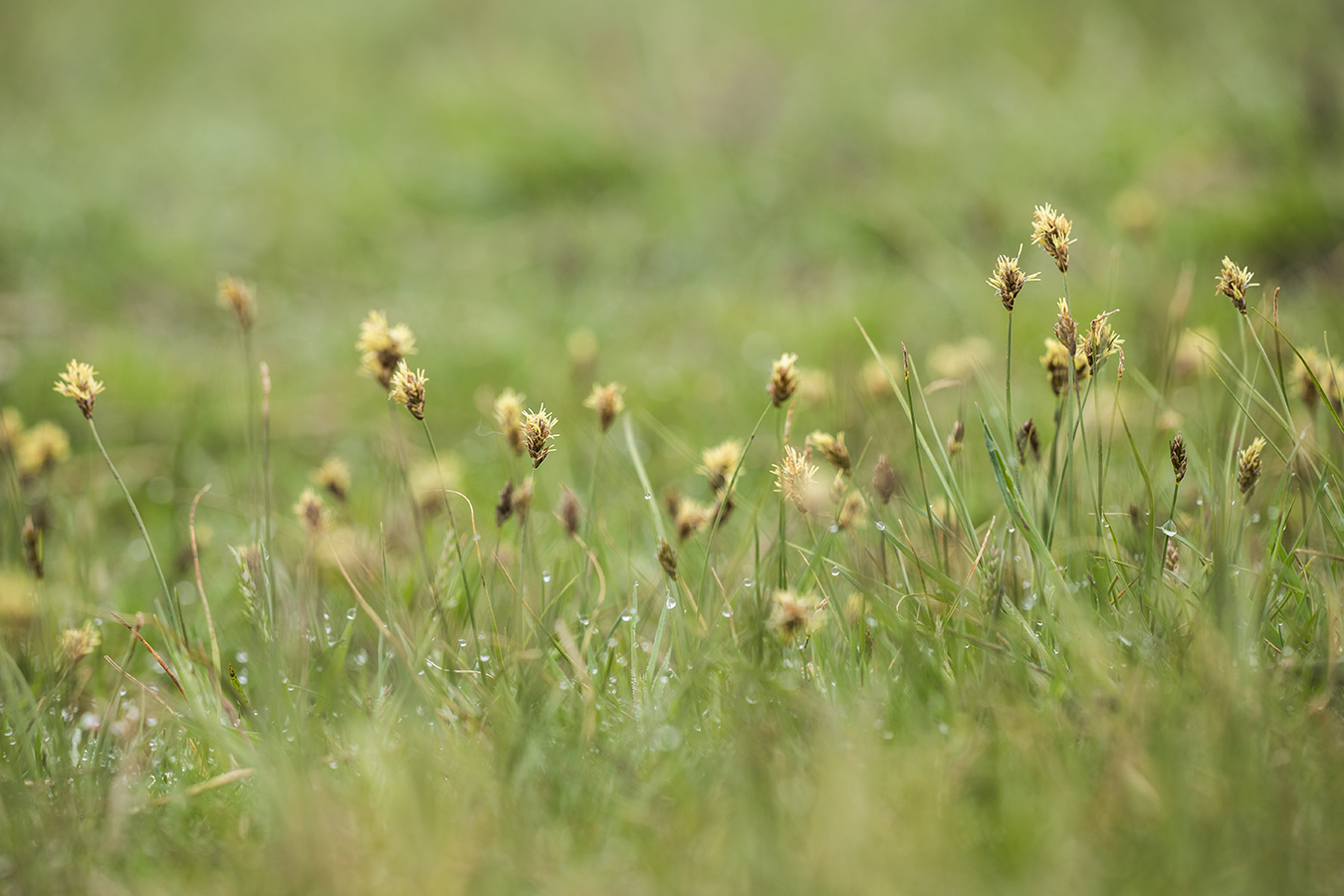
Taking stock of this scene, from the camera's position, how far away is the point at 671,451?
246 centimetres

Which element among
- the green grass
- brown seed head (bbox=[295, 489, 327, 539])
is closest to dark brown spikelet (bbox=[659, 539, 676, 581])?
→ the green grass

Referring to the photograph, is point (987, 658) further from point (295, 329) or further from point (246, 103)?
point (246, 103)

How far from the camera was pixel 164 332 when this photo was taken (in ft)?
10.8

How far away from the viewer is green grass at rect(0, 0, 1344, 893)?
3.03 feet

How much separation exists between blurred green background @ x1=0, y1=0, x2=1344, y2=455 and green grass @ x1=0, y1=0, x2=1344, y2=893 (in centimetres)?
2

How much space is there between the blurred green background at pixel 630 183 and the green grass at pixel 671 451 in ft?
0.08

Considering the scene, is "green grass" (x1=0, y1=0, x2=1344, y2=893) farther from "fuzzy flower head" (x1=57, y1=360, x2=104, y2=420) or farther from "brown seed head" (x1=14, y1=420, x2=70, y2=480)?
"fuzzy flower head" (x1=57, y1=360, x2=104, y2=420)

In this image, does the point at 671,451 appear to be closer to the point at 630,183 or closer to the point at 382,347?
the point at 382,347

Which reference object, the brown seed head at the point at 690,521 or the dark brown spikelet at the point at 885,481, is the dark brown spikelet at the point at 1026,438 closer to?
the dark brown spikelet at the point at 885,481

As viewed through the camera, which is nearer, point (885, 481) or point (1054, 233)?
point (1054, 233)

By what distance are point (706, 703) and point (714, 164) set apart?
3.23m

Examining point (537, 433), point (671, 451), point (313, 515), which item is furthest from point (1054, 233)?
point (671, 451)

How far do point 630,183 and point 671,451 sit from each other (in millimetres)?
1996

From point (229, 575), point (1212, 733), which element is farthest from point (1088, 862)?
point (229, 575)
